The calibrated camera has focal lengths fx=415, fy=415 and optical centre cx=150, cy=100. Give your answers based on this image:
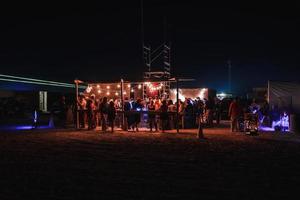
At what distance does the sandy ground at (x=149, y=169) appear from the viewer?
769 centimetres

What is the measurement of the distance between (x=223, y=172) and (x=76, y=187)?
355cm

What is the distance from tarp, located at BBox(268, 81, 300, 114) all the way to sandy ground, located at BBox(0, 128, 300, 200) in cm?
736

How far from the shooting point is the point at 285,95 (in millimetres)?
23875

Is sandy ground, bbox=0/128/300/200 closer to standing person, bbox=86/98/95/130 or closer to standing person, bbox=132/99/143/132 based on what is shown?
standing person, bbox=132/99/143/132

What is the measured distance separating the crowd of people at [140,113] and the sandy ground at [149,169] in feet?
15.2

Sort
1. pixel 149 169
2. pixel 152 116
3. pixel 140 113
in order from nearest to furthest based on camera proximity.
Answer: pixel 149 169
pixel 140 113
pixel 152 116

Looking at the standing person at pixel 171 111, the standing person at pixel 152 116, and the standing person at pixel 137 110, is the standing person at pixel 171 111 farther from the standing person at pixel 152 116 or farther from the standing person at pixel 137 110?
the standing person at pixel 137 110

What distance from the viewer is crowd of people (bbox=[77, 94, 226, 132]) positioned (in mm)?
21172

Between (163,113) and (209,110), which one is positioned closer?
(163,113)

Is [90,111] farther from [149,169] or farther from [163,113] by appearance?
[149,169]

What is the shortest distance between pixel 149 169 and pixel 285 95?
15.9 metres

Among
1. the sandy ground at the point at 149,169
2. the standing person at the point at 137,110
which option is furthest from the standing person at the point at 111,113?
the sandy ground at the point at 149,169

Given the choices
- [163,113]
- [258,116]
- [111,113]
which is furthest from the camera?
[258,116]

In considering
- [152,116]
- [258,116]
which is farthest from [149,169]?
[258,116]
